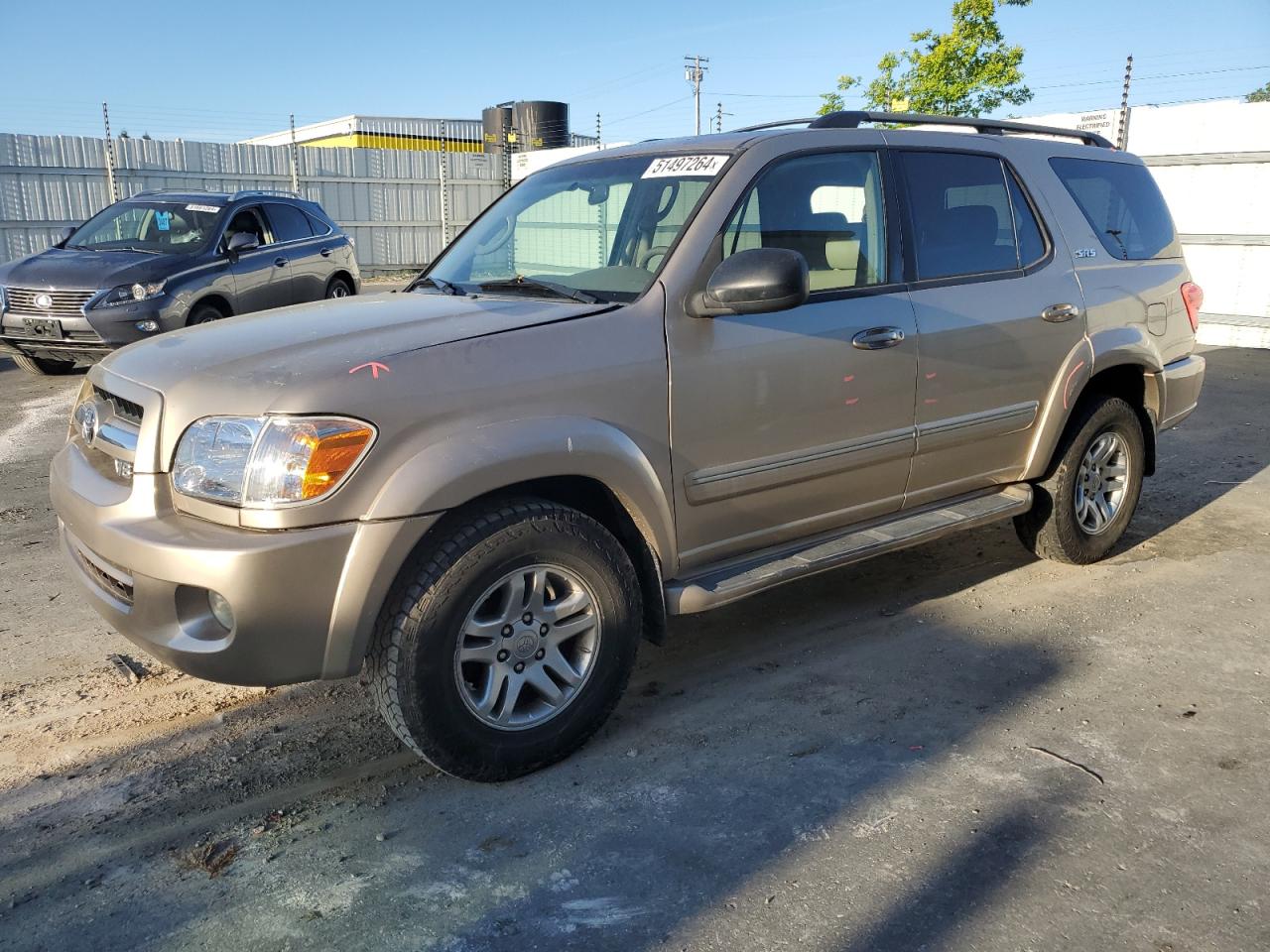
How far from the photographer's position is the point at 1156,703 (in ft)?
11.8

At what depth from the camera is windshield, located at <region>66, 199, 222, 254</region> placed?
9.81 meters

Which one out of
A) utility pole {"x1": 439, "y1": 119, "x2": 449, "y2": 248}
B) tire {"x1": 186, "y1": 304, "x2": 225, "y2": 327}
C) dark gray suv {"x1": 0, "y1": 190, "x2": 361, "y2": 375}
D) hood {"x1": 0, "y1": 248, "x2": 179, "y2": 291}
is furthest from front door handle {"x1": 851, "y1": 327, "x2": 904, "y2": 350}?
utility pole {"x1": 439, "y1": 119, "x2": 449, "y2": 248}

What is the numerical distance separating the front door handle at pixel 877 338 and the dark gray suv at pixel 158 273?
18.9 ft

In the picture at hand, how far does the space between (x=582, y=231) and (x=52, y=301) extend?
697 centimetres

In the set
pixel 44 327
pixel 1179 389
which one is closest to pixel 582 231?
pixel 1179 389

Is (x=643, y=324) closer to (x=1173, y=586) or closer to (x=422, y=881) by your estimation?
(x=422, y=881)

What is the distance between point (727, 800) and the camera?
297 centimetres

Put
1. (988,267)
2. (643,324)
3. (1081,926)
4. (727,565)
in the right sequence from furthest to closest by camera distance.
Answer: (988,267), (727,565), (643,324), (1081,926)

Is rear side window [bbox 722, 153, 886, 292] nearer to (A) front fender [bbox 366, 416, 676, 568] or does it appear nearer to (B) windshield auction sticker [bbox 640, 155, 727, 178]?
(B) windshield auction sticker [bbox 640, 155, 727, 178]

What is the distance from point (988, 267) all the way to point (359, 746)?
3005mm

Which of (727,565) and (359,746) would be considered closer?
(359,746)

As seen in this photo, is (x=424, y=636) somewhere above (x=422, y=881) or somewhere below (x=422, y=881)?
above

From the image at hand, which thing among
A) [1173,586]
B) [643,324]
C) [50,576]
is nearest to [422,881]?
[643,324]

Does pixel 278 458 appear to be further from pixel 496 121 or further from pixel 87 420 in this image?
pixel 496 121
